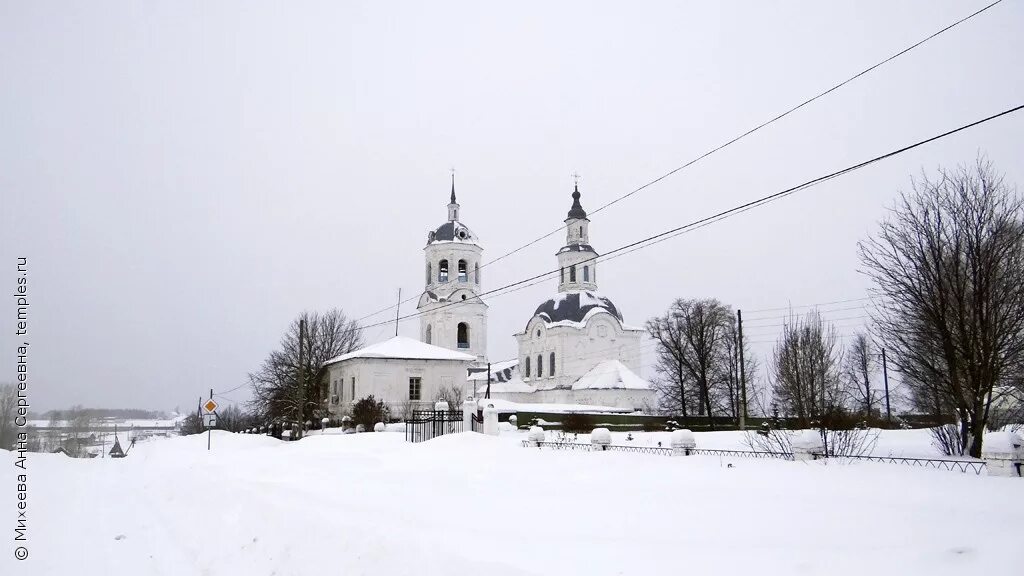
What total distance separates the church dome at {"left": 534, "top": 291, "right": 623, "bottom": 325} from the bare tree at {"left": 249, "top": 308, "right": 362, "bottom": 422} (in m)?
17.0

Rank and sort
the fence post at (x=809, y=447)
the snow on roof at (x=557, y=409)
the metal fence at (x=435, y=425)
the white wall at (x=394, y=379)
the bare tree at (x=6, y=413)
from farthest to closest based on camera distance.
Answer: the snow on roof at (x=557, y=409)
the white wall at (x=394, y=379)
the metal fence at (x=435, y=425)
the bare tree at (x=6, y=413)
the fence post at (x=809, y=447)

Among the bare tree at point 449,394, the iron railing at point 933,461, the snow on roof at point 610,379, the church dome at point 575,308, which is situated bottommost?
the iron railing at point 933,461

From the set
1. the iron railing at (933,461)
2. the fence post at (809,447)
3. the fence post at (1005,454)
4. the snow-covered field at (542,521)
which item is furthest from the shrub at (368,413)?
the fence post at (1005,454)

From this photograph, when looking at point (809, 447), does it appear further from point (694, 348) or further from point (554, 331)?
point (554, 331)

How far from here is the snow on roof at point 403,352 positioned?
46125 mm

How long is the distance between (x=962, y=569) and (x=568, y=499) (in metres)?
5.40

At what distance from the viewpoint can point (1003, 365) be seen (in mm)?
14352

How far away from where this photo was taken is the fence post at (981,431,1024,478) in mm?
10562

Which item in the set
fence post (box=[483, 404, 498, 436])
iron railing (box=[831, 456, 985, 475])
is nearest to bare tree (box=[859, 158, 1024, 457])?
iron railing (box=[831, 456, 985, 475])

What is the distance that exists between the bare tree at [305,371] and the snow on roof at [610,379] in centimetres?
1849

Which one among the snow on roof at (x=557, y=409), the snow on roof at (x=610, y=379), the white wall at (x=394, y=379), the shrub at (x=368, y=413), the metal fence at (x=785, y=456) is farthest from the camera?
the snow on roof at (x=610, y=379)

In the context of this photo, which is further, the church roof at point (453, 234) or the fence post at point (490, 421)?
the church roof at point (453, 234)

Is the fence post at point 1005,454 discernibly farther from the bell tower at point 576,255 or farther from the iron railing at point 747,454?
the bell tower at point 576,255

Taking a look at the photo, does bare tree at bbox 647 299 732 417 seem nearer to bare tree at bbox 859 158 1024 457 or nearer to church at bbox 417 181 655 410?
church at bbox 417 181 655 410
